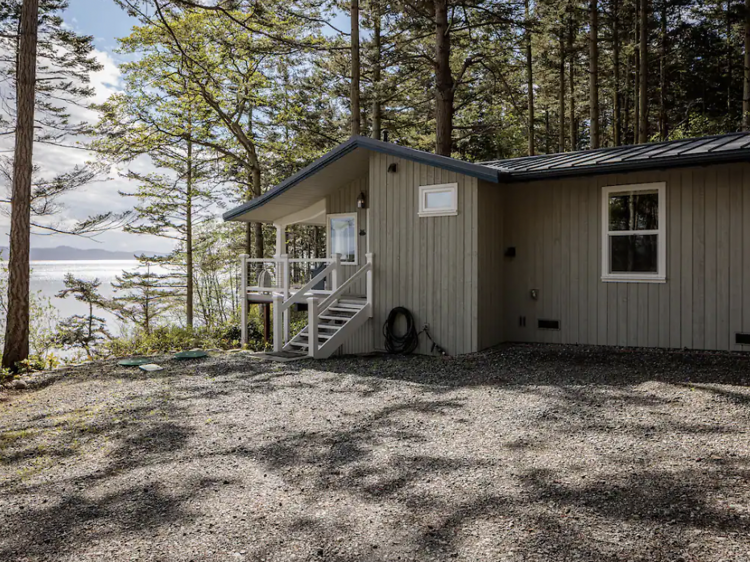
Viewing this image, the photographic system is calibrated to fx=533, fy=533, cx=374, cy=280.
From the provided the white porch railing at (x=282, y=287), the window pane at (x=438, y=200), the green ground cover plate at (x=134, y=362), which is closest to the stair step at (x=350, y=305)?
the white porch railing at (x=282, y=287)

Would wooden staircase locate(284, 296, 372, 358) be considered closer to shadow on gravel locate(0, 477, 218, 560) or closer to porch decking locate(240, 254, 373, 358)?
porch decking locate(240, 254, 373, 358)

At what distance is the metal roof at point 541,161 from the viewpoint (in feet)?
20.8

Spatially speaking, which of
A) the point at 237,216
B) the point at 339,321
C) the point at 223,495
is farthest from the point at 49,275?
the point at 223,495

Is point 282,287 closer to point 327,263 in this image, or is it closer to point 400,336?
point 327,263

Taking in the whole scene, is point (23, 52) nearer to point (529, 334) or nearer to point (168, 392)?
point (168, 392)

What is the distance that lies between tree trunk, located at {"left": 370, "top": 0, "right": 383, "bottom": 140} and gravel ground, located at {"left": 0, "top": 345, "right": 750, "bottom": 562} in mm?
8803

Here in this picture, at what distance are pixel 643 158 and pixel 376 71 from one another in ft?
31.3

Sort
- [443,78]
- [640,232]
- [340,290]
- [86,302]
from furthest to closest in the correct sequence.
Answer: [86,302] < [443,78] < [340,290] < [640,232]

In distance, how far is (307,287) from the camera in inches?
352

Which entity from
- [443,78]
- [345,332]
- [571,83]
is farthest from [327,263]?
[571,83]

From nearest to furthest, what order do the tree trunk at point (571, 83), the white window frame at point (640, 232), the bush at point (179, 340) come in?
the white window frame at point (640, 232) → the bush at point (179, 340) → the tree trunk at point (571, 83)

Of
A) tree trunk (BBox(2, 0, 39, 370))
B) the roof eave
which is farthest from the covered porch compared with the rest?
tree trunk (BBox(2, 0, 39, 370))

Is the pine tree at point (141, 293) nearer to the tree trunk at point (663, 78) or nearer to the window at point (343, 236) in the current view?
the window at point (343, 236)

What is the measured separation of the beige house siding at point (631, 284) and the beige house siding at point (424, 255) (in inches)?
12.7
